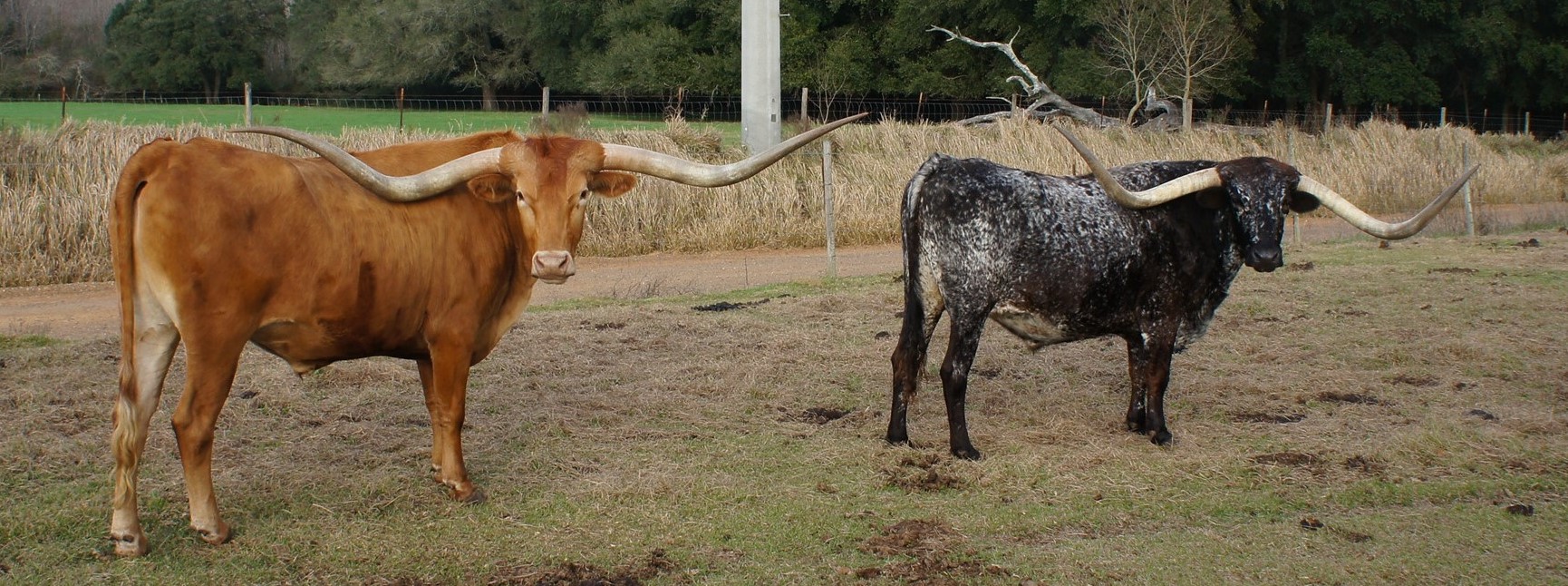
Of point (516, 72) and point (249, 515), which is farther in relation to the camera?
point (516, 72)

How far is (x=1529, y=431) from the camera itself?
643cm

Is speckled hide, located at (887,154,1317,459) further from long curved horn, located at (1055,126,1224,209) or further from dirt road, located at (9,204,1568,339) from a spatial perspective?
dirt road, located at (9,204,1568,339)

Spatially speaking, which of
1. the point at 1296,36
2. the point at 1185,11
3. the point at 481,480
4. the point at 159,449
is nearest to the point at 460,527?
the point at 481,480

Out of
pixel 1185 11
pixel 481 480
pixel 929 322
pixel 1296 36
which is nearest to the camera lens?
pixel 481 480

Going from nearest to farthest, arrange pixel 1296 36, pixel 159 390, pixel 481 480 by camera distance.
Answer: pixel 159 390 → pixel 481 480 → pixel 1296 36

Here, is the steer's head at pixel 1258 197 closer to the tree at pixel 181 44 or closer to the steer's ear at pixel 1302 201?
the steer's ear at pixel 1302 201

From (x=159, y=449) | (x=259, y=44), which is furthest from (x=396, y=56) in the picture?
(x=159, y=449)

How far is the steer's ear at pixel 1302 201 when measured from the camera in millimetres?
6359

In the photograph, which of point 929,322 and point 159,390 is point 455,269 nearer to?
point 159,390

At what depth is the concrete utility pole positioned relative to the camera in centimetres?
2164

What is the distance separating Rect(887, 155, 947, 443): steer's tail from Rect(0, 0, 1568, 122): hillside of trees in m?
27.0

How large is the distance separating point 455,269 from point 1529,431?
218 inches

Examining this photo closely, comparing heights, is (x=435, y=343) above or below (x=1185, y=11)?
below

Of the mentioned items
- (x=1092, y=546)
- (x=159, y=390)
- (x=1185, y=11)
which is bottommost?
(x=1092, y=546)
